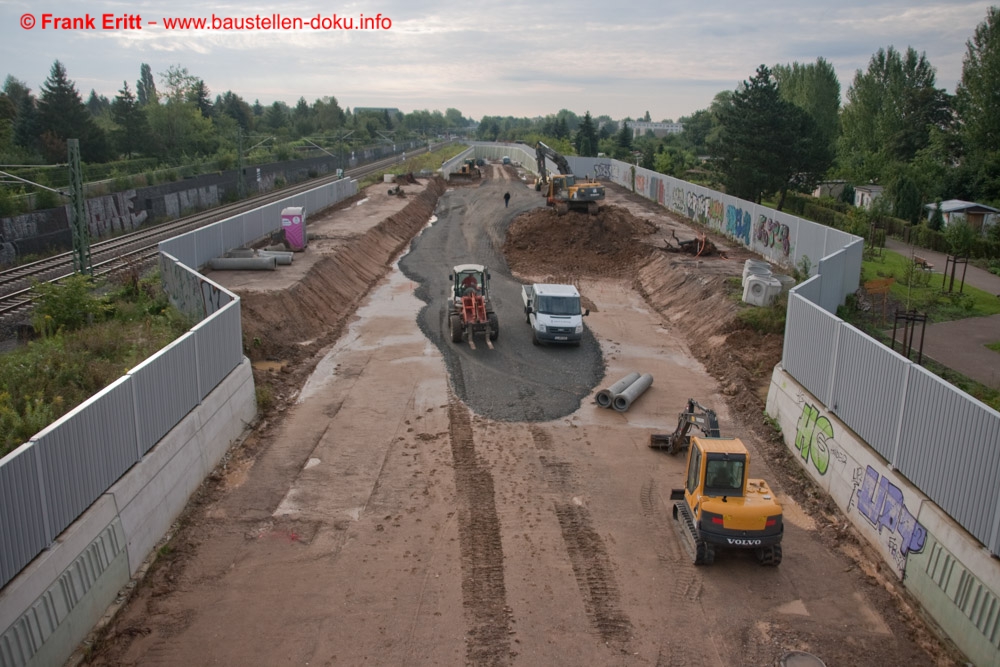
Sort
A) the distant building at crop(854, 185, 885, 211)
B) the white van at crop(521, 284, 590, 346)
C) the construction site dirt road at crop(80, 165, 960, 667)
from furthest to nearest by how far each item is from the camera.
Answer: the distant building at crop(854, 185, 885, 211)
the white van at crop(521, 284, 590, 346)
the construction site dirt road at crop(80, 165, 960, 667)

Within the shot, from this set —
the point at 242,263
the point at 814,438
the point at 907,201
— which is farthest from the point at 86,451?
the point at 907,201

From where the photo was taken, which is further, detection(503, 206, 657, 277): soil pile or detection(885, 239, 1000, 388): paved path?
detection(503, 206, 657, 277): soil pile

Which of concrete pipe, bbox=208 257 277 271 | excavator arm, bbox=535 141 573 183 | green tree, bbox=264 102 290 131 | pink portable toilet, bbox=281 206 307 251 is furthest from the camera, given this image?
green tree, bbox=264 102 290 131

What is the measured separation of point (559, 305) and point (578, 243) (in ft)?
54.9

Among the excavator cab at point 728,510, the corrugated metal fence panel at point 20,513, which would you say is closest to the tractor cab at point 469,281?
the excavator cab at point 728,510

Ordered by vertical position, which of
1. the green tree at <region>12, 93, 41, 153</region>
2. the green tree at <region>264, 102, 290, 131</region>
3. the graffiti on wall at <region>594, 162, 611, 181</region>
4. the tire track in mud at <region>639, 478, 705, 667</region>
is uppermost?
the green tree at <region>264, 102, 290, 131</region>

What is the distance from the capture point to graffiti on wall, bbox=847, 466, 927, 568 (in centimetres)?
1170

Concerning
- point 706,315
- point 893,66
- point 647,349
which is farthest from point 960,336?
point 893,66

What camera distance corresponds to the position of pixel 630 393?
19703 millimetres

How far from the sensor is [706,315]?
2731 cm

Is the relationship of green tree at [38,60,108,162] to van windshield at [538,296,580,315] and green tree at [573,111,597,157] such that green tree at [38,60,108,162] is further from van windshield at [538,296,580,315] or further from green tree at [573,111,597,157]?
green tree at [573,111,597,157]

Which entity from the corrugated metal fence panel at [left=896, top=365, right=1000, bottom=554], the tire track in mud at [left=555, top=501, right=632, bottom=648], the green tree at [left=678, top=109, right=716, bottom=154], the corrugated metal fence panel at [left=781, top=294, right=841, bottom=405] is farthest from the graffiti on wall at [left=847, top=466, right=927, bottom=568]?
the green tree at [left=678, top=109, right=716, bottom=154]

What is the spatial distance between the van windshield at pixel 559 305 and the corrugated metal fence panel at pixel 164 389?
1250 cm

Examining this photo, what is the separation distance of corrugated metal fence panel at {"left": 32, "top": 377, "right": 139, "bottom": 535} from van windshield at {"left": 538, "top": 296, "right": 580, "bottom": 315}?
14884mm
